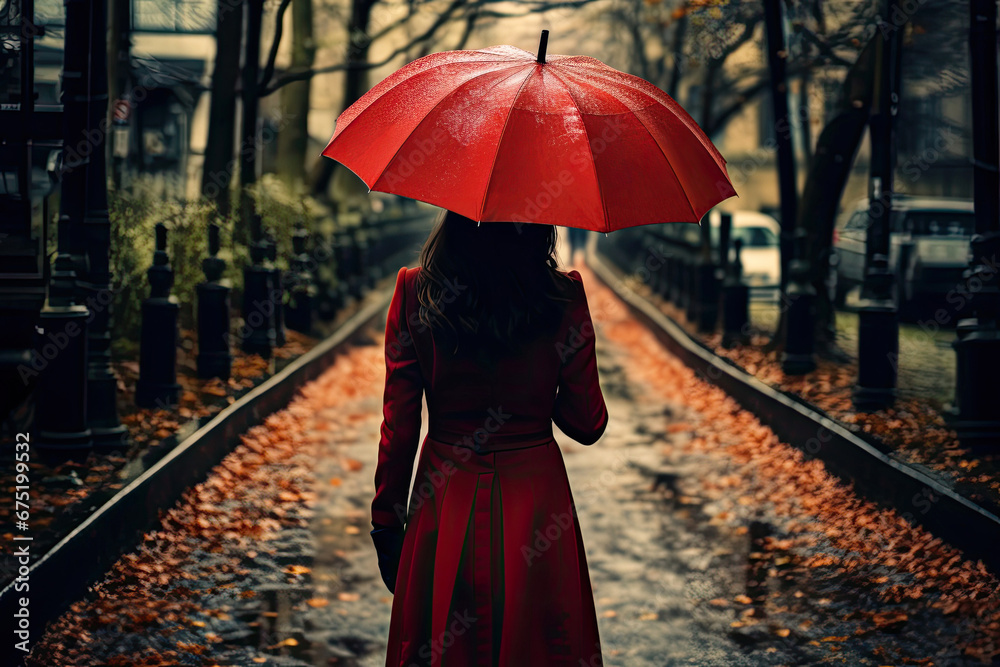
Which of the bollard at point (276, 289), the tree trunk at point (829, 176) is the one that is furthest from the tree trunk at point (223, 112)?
the tree trunk at point (829, 176)

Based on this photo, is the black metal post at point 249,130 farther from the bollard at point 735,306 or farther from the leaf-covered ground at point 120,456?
the bollard at point 735,306

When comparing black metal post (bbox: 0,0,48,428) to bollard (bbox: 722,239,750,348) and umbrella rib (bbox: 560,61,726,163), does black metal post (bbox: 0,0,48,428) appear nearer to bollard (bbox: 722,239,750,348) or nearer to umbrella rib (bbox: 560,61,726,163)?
umbrella rib (bbox: 560,61,726,163)

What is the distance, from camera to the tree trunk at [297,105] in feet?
56.6

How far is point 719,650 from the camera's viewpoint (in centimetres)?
518

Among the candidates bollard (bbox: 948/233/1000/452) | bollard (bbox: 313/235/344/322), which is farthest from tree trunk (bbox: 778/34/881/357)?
bollard (bbox: 313/235/344/322)

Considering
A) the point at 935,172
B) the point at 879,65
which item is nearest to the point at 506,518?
the point at 879,65

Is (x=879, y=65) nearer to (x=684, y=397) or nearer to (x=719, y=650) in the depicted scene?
(x=684, y=397)

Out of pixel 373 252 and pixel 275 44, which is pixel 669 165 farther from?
pixel 373 252

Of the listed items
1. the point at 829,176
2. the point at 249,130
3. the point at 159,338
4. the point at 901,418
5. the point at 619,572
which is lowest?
the point at 619,572

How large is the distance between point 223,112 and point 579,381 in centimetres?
1047

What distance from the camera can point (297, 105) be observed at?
17.8 metres

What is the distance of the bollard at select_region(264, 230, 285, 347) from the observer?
12.0m

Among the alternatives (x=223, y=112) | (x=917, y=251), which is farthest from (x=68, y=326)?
(x=917, y=251)

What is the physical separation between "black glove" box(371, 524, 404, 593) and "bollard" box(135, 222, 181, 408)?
5725 millimetres
